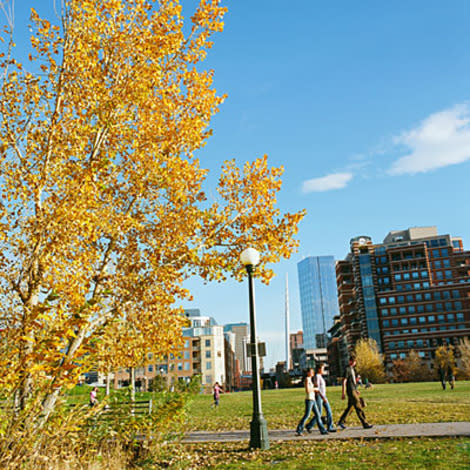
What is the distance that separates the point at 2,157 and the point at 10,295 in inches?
120

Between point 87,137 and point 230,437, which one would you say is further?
point 230,437

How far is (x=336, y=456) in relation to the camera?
8867mm

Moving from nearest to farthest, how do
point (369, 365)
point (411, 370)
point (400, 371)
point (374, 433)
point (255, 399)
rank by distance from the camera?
point (255, 399) → point (374, 433) → point (369, 365) → point (411, 370) → point (400, 371)

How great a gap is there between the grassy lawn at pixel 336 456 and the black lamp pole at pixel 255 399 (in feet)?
0.88

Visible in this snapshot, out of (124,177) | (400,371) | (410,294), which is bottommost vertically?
(400,371)

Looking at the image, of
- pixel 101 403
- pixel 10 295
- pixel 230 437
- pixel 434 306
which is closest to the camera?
pixel 101 403

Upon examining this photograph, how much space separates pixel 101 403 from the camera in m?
6.97

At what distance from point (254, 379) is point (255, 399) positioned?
458 mm

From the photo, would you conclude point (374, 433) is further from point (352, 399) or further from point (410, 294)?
point (410, 294)

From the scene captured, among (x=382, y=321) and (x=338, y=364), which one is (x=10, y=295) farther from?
(x=338, y=364)

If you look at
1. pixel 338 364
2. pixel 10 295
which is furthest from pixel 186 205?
pixel 338 364

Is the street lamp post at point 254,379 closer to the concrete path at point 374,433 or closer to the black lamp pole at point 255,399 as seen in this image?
the black lamp pole at point 255,399

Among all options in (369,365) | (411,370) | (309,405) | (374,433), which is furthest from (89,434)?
(411,370)

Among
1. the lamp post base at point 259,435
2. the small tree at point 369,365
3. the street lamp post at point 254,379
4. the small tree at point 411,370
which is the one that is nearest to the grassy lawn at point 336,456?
the lamp post base at point 259,435
